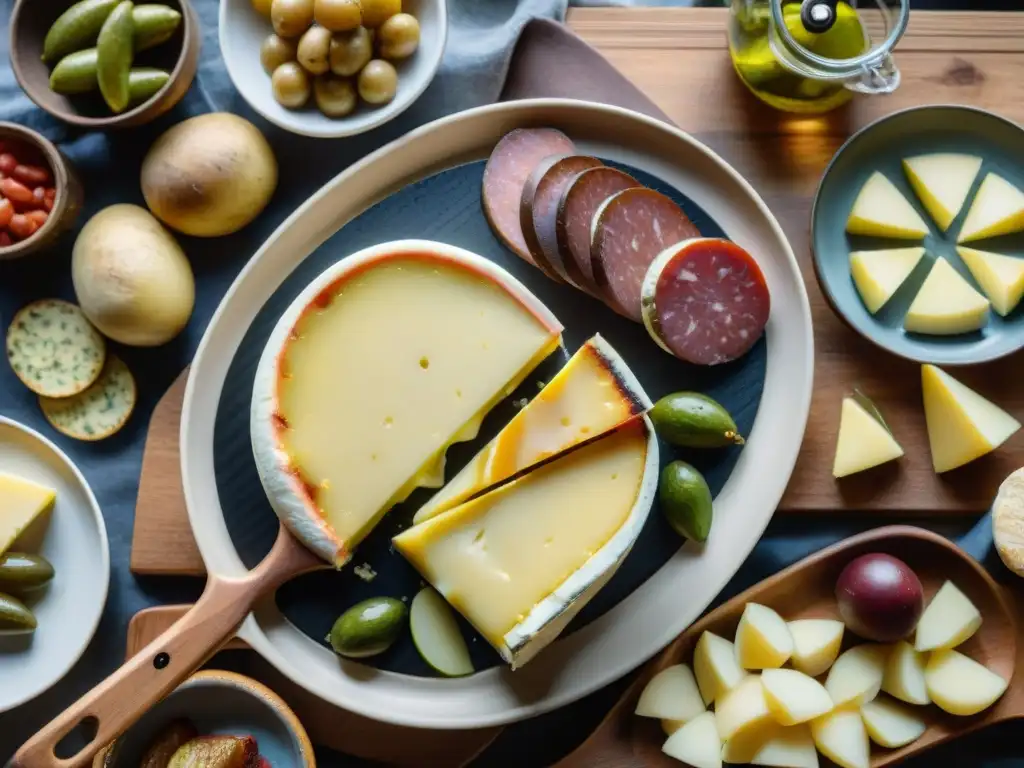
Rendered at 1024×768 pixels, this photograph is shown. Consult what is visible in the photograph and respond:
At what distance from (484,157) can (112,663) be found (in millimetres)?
1442

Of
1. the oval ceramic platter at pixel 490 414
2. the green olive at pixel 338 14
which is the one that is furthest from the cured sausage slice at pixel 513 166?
the green olive at pixel 338 14

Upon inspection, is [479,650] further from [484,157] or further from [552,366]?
[484,157]

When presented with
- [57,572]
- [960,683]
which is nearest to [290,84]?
[57,572]

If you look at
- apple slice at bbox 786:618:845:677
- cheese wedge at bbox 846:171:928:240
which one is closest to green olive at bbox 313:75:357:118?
cheese wedge at bbox 846:171:928:240

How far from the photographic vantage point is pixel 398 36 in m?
2.03

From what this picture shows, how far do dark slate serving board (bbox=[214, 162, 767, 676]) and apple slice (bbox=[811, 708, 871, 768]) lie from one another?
1.32 feet

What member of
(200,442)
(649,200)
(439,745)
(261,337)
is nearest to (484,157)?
(649,200)

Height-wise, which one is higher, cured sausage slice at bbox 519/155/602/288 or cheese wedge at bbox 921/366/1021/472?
cured sausage slice at bbox 519/155/602/288

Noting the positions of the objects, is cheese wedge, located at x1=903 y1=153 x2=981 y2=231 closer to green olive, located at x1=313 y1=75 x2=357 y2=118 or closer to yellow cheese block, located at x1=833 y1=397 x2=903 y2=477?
yellow cheese block, located at x1=833 y1=397 x2=903 y2=477

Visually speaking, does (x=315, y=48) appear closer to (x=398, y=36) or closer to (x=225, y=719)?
(x=398, y=36)

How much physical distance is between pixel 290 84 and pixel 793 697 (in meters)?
1.66

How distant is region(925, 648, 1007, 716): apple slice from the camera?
197 centimetres

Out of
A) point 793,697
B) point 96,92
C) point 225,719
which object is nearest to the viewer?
point 793,697

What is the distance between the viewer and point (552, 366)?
2.08 metres
